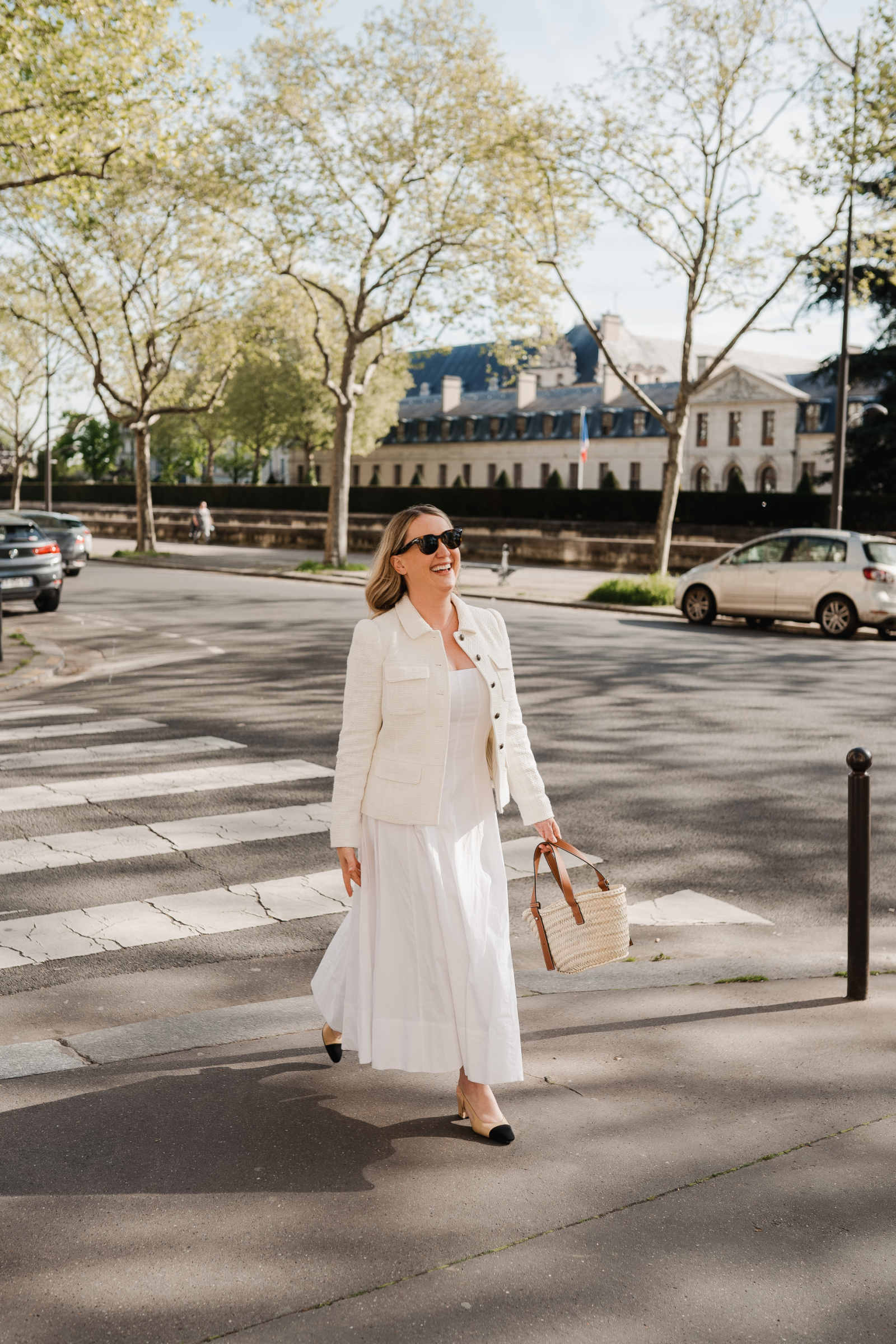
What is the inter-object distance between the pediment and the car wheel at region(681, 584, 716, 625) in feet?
204

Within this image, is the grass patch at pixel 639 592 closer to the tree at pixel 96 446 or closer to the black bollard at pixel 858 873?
the black bollard at pixel 858 873

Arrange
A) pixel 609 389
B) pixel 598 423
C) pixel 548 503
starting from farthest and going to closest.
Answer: pixel 609 389 → pixel 598 423 → pixel 548 503

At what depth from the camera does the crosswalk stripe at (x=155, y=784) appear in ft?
25.6

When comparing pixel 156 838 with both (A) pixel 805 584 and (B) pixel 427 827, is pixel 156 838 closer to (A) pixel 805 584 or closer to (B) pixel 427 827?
(B) pixel 427 827

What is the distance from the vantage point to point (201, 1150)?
3.47 meters

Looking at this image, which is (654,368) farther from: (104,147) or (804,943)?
(804,943)

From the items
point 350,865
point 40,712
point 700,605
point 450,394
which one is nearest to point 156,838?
point 350,865

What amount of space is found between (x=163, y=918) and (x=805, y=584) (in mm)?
15948

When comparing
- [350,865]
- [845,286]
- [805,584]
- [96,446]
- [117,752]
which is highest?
[96,446]

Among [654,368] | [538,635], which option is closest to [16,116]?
[538,635]

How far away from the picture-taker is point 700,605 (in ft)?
Result: 69.5

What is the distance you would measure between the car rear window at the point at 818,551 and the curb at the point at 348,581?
9.53 ft

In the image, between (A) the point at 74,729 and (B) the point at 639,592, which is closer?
(A) the point at 74,729

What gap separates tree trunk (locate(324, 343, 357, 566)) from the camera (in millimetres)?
30828
